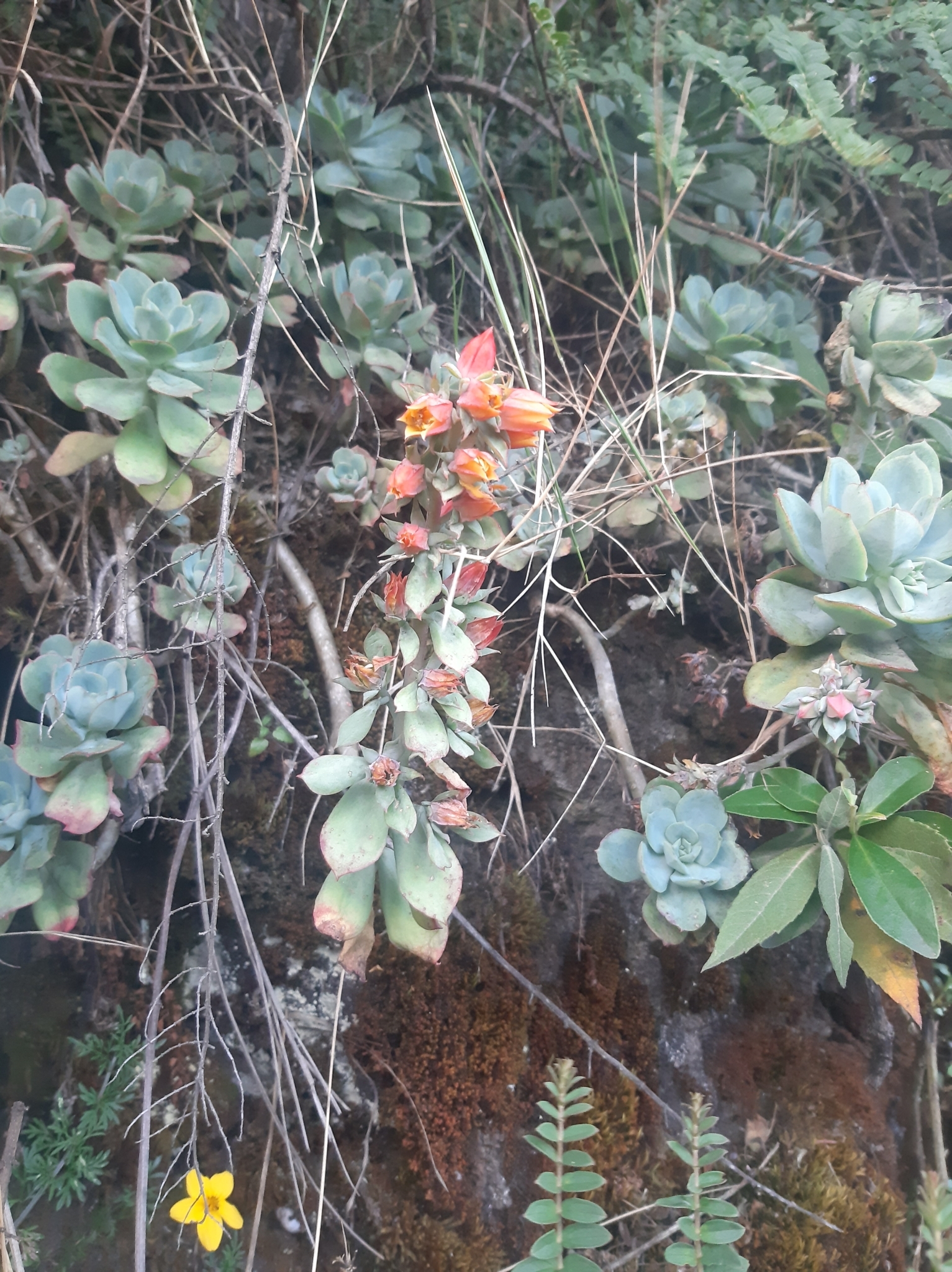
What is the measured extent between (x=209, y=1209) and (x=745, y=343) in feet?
6.33

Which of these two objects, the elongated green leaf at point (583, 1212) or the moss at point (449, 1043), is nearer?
the elongated green leaf at point (583, 1212)

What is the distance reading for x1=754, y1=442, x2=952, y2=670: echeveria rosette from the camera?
1.15m

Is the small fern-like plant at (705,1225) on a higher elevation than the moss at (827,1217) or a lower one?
higher

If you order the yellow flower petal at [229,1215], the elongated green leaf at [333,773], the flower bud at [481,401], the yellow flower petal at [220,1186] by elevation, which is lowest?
the yellow flower petal at [229,1215]

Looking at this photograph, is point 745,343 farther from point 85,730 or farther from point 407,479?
point 85,730

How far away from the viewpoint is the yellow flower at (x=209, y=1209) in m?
1.16

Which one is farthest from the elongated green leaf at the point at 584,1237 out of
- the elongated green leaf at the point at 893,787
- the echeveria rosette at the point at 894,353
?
the echeveria rosette at the point at 894,353

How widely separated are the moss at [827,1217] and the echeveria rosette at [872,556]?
3.12ft

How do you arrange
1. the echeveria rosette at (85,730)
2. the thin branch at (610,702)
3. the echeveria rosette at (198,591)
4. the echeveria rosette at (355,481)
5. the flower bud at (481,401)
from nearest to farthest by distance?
the flower bud at (481,401) → the echeveria rosette at (85,730) → the echeveria rosette at (198,591) → the thin branch at (610,702) → the echeveria rosette at (355,481)

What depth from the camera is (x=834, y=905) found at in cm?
106

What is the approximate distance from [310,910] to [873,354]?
160 centimetres

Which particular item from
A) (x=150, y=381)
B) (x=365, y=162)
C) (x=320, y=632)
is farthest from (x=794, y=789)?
(x=365, y=162)

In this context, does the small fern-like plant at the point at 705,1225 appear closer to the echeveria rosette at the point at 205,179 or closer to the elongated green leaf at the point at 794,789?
the elongated green leaf at the point at 794,789

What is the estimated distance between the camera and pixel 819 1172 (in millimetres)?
1302
